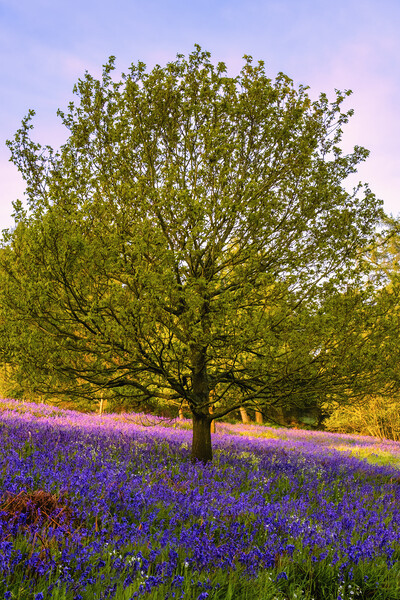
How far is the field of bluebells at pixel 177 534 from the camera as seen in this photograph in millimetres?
2919

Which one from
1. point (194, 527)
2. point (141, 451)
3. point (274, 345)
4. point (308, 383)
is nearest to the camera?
point (194, 527)

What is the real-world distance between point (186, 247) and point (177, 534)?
366 centimetres

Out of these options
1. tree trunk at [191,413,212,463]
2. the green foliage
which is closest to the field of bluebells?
tree trunk at [191,413,212,463]

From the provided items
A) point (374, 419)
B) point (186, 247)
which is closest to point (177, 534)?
point (186, 247)

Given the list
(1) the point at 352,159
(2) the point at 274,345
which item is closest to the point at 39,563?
(2) the point at 274,345

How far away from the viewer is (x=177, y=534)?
4129 mm

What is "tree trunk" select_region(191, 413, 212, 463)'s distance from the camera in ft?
26.1

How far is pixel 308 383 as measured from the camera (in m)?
6.77

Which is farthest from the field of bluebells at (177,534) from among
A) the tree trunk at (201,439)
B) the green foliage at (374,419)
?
the green foliage at (374,419)

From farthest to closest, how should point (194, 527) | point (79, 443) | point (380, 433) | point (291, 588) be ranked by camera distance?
point (380, 433) < point (79, 443) < point (194, 527) < point (291, 588)

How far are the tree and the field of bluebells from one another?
141 centimetres

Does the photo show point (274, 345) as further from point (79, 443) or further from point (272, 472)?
point (79, 443)

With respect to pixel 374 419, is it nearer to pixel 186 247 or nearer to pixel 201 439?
pixel 201 439

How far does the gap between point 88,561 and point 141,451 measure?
16.7ft
